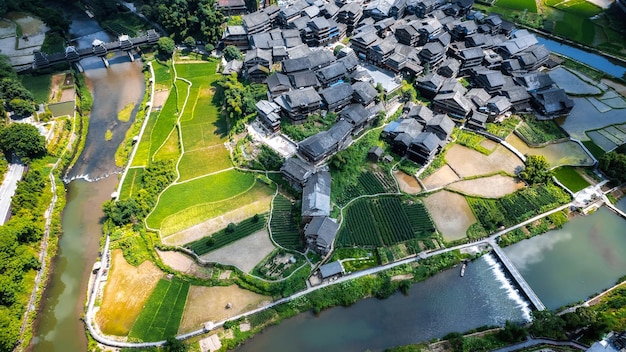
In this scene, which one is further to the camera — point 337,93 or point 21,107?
point 21,107

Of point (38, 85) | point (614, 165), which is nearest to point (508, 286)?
point (614, 165)

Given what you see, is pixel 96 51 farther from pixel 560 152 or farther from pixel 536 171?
pixel 560 152

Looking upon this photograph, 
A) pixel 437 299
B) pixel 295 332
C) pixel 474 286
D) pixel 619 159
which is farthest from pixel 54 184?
pixel 619 159

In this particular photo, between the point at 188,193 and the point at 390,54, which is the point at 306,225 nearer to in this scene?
the point at 188,193

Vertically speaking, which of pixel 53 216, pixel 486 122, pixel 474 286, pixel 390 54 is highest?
pixel 390 54

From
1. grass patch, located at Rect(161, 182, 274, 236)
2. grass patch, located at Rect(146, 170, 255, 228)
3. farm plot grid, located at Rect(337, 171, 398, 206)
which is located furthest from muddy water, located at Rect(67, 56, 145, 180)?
farm plot grid, located at Rect(337, 171, 398, 206)

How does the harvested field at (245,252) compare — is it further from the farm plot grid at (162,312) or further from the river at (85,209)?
the river at (85,209)

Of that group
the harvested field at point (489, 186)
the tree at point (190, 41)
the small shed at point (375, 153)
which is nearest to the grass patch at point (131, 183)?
the tree at point (190, 41)
